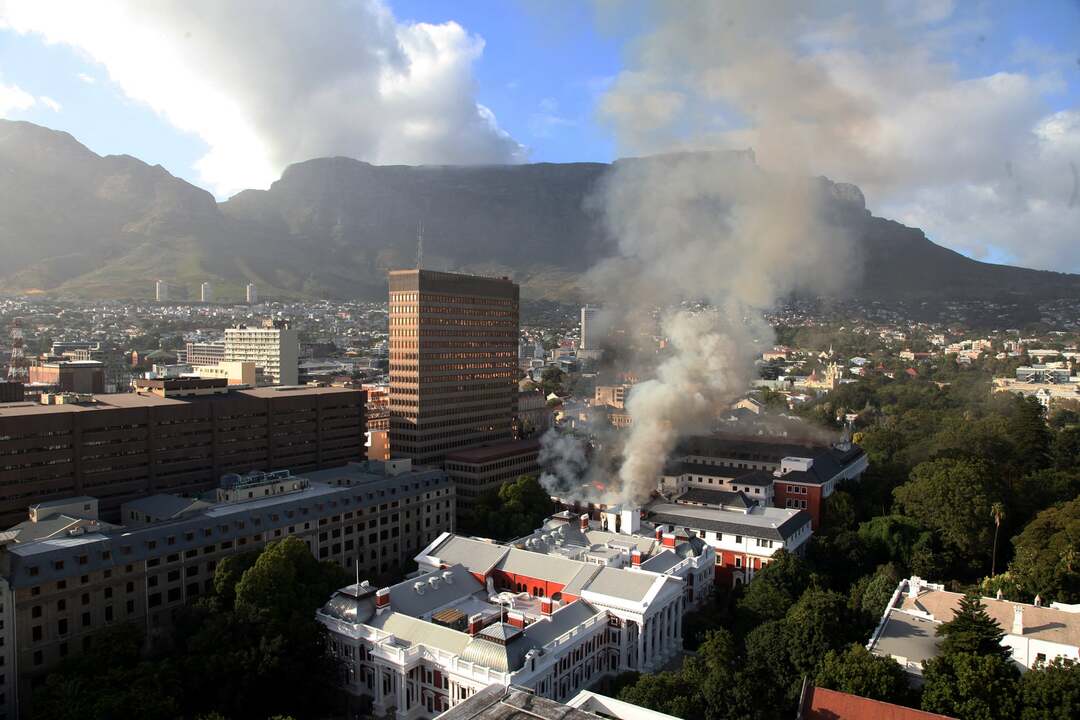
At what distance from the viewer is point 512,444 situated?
65.8 meters

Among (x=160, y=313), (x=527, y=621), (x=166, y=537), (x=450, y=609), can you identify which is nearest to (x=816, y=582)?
(x=527, y=621)

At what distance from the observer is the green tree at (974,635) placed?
27.5m

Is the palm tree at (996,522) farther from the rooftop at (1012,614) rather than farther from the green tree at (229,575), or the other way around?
the green tree at (229,575)

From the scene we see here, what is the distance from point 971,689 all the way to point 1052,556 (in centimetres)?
1829

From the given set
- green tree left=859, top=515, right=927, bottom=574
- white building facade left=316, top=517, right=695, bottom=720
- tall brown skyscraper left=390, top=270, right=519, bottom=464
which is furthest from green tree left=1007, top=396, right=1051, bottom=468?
tall brown skyscraper left=390, top=270, right=519, bottom=464

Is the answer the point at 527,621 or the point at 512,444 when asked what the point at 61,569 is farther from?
the point at 512,444

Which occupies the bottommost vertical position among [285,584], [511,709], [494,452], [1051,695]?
[1051,695]

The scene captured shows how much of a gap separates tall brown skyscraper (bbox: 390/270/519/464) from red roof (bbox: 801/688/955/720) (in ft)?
134

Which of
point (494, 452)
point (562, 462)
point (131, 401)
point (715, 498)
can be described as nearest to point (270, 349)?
point (494, 452)

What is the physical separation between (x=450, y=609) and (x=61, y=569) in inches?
653

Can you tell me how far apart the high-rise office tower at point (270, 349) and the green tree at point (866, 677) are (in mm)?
90474

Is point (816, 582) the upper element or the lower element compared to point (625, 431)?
lower

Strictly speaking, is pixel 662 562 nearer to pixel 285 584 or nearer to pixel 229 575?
pixel 285 584

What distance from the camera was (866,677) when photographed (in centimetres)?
2550
